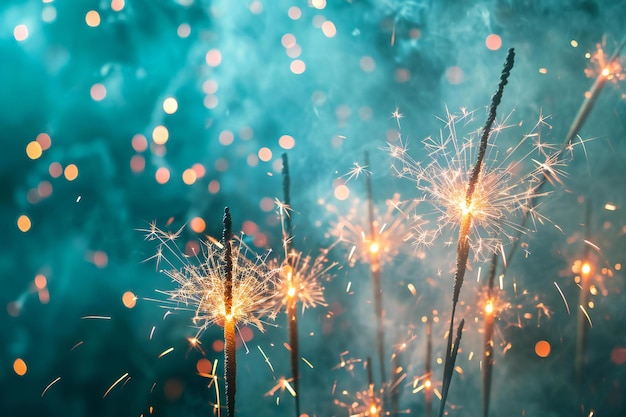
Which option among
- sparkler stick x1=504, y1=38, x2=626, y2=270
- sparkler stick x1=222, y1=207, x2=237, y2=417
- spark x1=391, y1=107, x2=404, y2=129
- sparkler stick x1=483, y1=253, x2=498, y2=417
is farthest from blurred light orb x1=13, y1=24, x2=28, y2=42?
sparkler stick x1=504, y1=38, x2=626, y2=270

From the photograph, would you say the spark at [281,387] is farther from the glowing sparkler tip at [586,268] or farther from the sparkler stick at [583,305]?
the glowing sparkler tip at [586,268]

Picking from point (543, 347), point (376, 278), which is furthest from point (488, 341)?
point (376, 278)

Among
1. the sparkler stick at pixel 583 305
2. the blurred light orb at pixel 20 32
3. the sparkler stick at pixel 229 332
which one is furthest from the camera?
the sparkler stick at pixel 583 305

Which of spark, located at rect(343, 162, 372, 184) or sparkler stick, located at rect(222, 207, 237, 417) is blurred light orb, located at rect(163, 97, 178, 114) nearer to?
spark, located at rect(343, 162, 372, 184)

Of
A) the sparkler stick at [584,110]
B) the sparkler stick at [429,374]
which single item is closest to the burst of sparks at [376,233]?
the sparkler stick at [429,374]

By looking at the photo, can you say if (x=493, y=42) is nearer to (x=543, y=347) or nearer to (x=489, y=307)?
(x=489, y=307)
